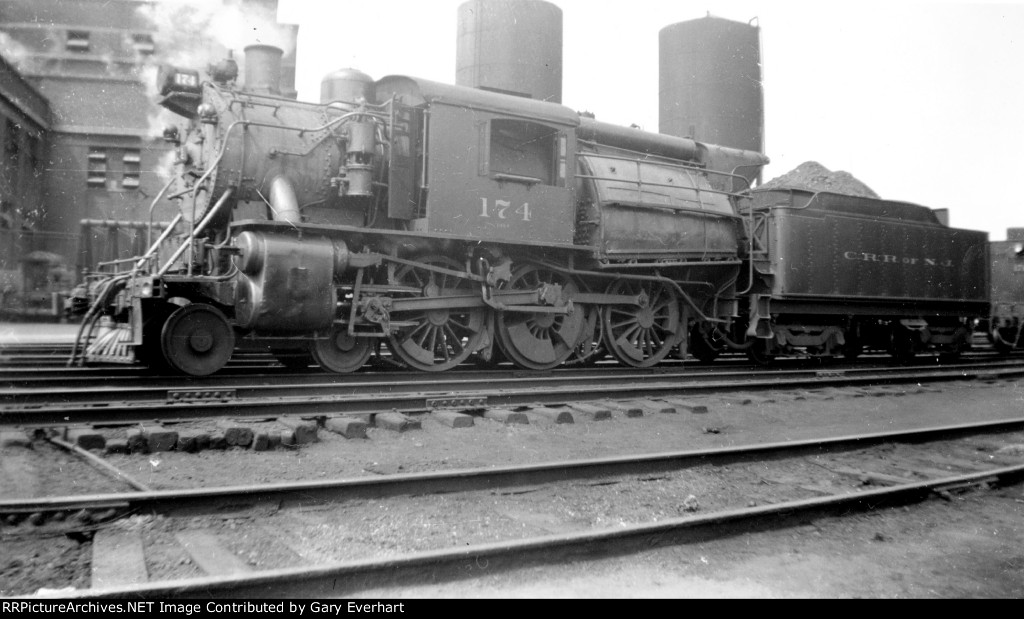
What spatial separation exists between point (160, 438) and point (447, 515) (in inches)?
77.4

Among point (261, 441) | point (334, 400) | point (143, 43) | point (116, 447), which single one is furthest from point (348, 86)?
point (143, 43)

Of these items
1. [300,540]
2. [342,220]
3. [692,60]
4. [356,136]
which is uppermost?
[692,60]

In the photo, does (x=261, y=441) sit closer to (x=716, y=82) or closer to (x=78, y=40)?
(x=716, y=82)

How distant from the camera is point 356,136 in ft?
23.5

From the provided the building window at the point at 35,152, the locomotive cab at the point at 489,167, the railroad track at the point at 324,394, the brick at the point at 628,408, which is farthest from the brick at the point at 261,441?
the building window at the point at 35,152

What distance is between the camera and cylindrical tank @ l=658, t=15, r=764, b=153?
22.0 meters

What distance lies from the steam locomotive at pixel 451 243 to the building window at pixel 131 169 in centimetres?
1602

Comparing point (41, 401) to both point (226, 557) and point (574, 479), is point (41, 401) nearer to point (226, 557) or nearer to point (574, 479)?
point (226, 557)

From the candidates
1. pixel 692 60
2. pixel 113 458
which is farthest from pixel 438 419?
pixel 692 60

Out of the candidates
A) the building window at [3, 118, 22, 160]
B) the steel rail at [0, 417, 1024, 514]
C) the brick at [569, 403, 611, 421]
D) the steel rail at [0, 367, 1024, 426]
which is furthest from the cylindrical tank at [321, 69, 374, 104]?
the building window at [3, 118, 22, 160]

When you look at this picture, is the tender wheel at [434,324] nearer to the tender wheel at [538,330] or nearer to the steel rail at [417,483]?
the tender wheel at [538,330]

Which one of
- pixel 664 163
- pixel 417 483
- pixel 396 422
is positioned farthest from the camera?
pixel 664 163

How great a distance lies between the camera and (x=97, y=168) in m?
22.9
